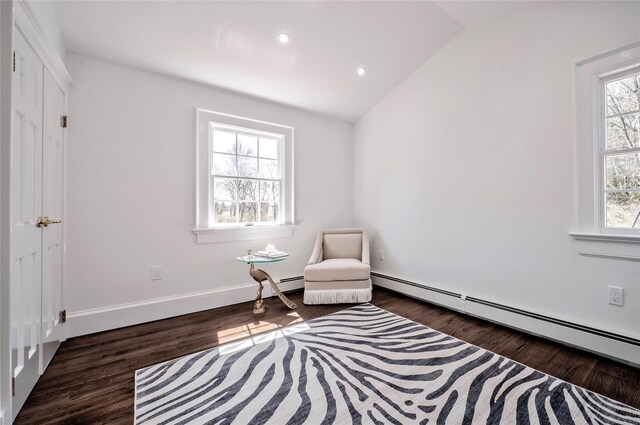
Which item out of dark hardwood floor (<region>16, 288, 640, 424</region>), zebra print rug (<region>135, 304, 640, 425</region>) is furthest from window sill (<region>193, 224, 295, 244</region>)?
zebra print rug (<region>135, 304, 640, 425</region>)

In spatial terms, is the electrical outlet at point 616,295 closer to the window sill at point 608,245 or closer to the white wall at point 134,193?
the window sill at point 608,245

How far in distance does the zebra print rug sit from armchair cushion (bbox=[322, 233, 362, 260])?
4.74 ft

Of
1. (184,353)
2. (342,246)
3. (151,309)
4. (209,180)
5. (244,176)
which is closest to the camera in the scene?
(184,353)

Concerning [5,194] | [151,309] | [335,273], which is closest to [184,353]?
[151,309]

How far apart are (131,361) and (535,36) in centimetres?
404

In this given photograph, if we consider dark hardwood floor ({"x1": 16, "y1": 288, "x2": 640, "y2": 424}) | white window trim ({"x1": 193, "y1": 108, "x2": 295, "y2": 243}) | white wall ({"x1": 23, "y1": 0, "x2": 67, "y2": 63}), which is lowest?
dark hardwood floor ({"x1": 16, "y1": 288, "x2": 640, "y2": 424})

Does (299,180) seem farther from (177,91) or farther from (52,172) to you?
(52,172)

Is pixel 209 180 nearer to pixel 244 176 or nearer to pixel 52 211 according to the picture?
pixel 244 176

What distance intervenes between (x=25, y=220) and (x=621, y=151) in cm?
379

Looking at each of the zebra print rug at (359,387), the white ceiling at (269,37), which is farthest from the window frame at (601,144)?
the zebra print rug at (359,387)

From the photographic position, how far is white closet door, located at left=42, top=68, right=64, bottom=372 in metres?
1.80

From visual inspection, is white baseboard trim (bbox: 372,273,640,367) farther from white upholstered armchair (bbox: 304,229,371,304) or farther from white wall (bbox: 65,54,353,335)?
white wall (bbox: 65,54,353,335)

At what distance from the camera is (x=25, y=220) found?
1.50 metres

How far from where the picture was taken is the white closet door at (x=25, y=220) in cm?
138
